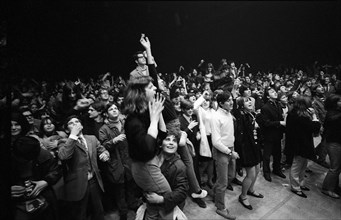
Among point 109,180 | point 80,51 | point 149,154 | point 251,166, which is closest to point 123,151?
point 109,180

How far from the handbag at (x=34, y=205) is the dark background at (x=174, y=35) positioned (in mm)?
9446

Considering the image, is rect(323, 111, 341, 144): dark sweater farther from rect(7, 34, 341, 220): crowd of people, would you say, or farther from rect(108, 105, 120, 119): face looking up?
rect(108, 105, 120, 119): face looking up

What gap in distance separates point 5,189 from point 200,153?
2981mm

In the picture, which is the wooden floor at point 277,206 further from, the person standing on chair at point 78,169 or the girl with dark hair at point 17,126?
the girl with dark hair at point 17,126

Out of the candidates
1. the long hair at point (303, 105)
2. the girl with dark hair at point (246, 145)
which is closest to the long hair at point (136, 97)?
the girl with dark hair at point (246, 145)

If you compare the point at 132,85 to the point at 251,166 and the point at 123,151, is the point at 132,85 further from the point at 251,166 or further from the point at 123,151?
the point at 251,166

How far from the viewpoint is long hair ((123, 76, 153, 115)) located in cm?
168

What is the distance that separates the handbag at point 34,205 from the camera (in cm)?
197

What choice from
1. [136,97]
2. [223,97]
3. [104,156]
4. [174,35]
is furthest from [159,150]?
[174,35]

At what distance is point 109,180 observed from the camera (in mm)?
3041

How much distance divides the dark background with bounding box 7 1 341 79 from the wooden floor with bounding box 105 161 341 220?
8.37 m

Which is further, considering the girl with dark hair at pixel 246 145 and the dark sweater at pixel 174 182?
the girl with dark hair at pixel 246 145

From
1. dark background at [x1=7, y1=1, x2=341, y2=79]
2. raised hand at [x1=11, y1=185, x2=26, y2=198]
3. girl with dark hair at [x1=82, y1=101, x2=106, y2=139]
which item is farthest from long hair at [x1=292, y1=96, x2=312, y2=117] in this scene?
dark background at [x1=7, y1=1, x2=341, y2=79]

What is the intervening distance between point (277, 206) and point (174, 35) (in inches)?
476
